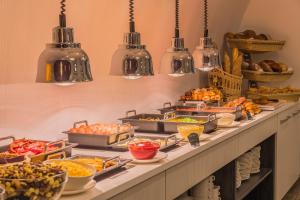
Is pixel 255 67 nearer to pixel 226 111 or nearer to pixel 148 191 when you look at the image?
pixel 226 111

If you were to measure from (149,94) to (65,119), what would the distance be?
3.64 ft

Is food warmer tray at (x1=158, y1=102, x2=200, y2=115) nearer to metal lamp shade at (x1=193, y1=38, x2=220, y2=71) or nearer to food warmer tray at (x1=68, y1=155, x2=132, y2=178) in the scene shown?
metal lamp shade at (x1=193, y1=38, x2=220, y2=71)

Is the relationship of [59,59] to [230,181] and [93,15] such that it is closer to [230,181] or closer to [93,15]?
[93,15]

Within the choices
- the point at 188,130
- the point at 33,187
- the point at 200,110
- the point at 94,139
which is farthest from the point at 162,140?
the point at 33,187

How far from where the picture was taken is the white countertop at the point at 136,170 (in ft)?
6.26

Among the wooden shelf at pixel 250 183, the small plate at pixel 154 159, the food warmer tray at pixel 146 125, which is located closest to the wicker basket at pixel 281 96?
the wooden shelf at pixel 250 183

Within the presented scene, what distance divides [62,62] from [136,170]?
1.98 ft

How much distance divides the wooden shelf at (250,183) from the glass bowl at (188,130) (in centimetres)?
83

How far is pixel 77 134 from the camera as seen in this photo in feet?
8.89

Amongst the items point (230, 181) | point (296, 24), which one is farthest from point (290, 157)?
point (230, 181)

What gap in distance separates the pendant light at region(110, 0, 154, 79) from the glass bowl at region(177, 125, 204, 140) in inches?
22.2

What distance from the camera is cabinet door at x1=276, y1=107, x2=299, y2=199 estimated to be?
463 centimetres

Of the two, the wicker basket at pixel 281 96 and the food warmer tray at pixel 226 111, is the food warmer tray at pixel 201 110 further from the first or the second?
the wicker basket at pixel 281 96

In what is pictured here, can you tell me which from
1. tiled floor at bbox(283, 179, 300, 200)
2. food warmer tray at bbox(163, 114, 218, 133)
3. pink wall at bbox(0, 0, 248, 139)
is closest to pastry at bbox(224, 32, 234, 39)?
pink wall at bbox(0, 0, 248, 139)
